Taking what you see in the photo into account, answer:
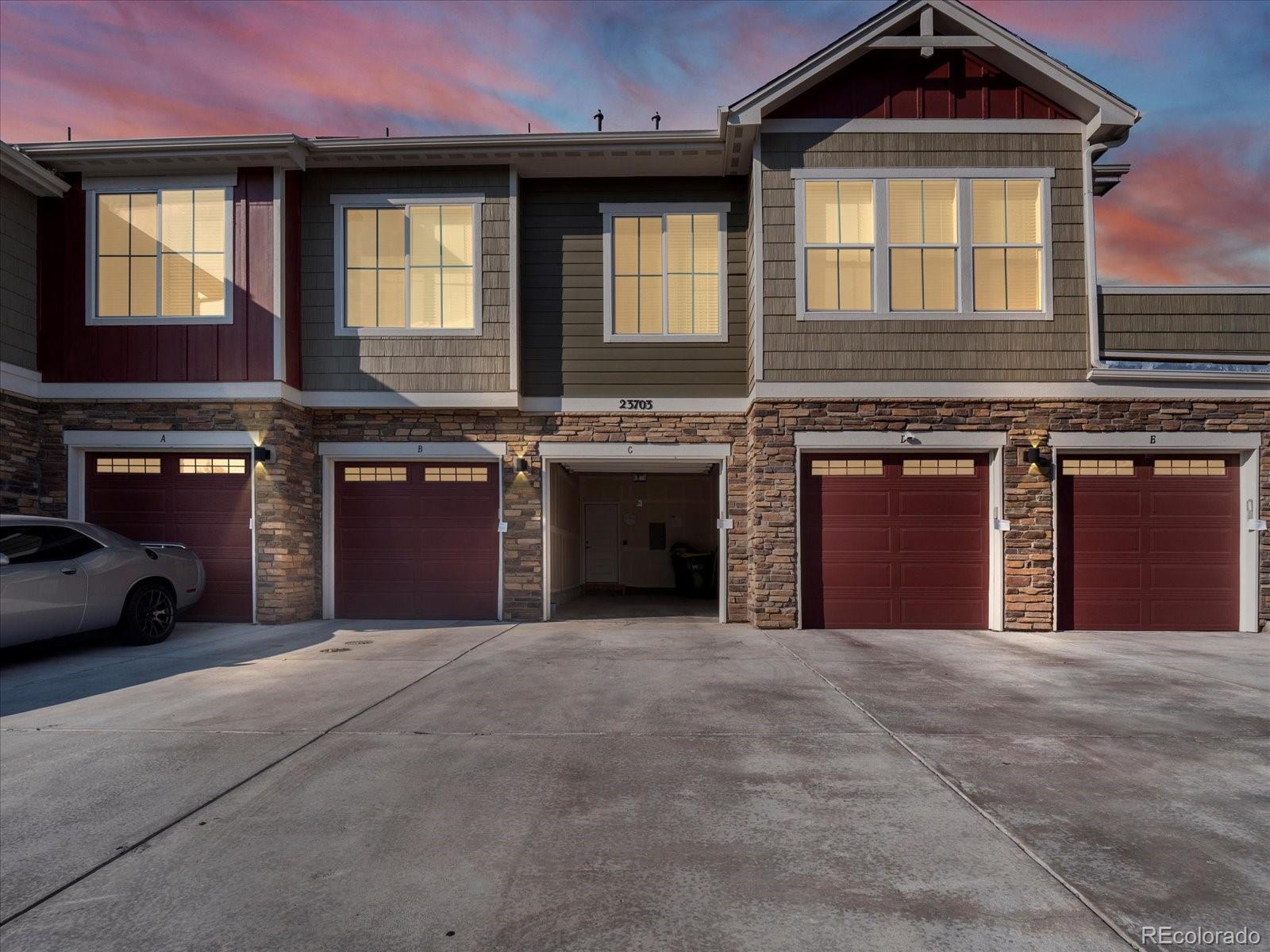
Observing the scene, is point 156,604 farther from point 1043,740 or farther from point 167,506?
point 1043,740

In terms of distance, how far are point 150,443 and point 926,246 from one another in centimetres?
1124

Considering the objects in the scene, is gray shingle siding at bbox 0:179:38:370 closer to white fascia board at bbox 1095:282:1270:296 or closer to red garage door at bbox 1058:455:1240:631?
red garage door at bbox 1058:455:1240:631

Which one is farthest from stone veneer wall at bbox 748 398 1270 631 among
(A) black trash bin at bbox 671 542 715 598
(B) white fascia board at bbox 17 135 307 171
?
(B) white fascia board at bbox 17 135 307 171

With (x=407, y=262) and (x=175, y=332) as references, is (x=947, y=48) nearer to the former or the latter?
(x=407, y=262)

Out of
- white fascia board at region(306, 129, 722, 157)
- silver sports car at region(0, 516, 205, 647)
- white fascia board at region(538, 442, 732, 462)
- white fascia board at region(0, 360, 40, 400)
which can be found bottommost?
silver sports car at region(0, 516, 205, 647)

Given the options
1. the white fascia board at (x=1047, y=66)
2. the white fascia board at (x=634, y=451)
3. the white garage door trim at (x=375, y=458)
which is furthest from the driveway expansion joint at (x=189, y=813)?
the white fascia board at (x=1047, y=66)

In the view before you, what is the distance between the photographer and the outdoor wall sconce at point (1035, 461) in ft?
31.8

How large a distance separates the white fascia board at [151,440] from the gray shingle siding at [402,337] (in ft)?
4.55

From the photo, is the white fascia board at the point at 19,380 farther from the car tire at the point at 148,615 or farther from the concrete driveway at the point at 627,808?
the concrete driveway at the point at 627,808

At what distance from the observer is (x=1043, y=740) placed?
4762mm

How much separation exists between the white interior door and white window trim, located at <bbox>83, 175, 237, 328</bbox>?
8772 millimetres

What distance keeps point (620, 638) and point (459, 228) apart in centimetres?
640

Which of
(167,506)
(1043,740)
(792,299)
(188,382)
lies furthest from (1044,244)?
(167,506)

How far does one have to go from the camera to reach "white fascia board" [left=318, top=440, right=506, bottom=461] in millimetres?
10664
